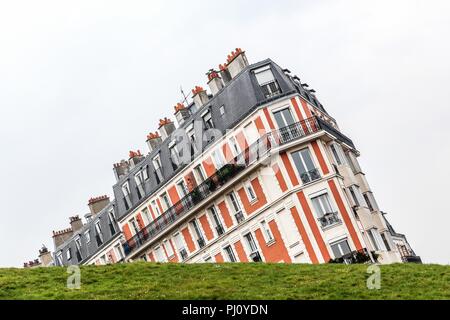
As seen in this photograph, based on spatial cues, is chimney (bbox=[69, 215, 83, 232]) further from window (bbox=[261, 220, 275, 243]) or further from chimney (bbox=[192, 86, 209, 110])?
window (bbox=[261, 220, 275, 243])

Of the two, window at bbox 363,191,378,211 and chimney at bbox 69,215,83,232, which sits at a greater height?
chimney at bbox 69,215,83,232

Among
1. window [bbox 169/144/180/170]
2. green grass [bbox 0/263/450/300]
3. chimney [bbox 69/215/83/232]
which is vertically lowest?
green grass [bbox 0/263/450/300]

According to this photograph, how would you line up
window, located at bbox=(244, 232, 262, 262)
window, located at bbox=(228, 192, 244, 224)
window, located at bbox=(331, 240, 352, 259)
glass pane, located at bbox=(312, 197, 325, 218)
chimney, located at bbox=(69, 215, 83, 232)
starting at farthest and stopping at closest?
chimney, located at bbox=(69, 215, 83, 232) < window, located at bbox=(228, 192, 244, 224) < window, located at bbox=(244, 232, 262, 262) < glass pane, located at bbox=(312, 197, 325, 218) < window, located at bbox=(331, 240, 352, 259)

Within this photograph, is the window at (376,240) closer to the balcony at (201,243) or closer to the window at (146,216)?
the balcony at (201,243)

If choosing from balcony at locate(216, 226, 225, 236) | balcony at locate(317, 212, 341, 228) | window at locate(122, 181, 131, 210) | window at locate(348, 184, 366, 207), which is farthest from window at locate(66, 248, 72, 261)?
balcony at locate(317, 212, 341, 228)

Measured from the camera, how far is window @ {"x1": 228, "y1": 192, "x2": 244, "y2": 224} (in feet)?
173

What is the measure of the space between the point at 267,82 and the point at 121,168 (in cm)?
2457

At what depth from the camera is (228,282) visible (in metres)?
25.2

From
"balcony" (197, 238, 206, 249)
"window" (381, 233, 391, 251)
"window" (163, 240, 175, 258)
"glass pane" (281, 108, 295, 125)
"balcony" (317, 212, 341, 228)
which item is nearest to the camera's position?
"balcony" (317, 212, 341, 228)

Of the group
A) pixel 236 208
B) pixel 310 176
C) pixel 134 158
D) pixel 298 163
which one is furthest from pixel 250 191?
pixel 134 158

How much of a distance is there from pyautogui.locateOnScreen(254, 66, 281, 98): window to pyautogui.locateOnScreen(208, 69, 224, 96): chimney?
5835 millimetres

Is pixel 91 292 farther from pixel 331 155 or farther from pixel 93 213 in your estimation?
pixel 93 213

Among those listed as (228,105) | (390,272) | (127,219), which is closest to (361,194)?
→ (228,105)
